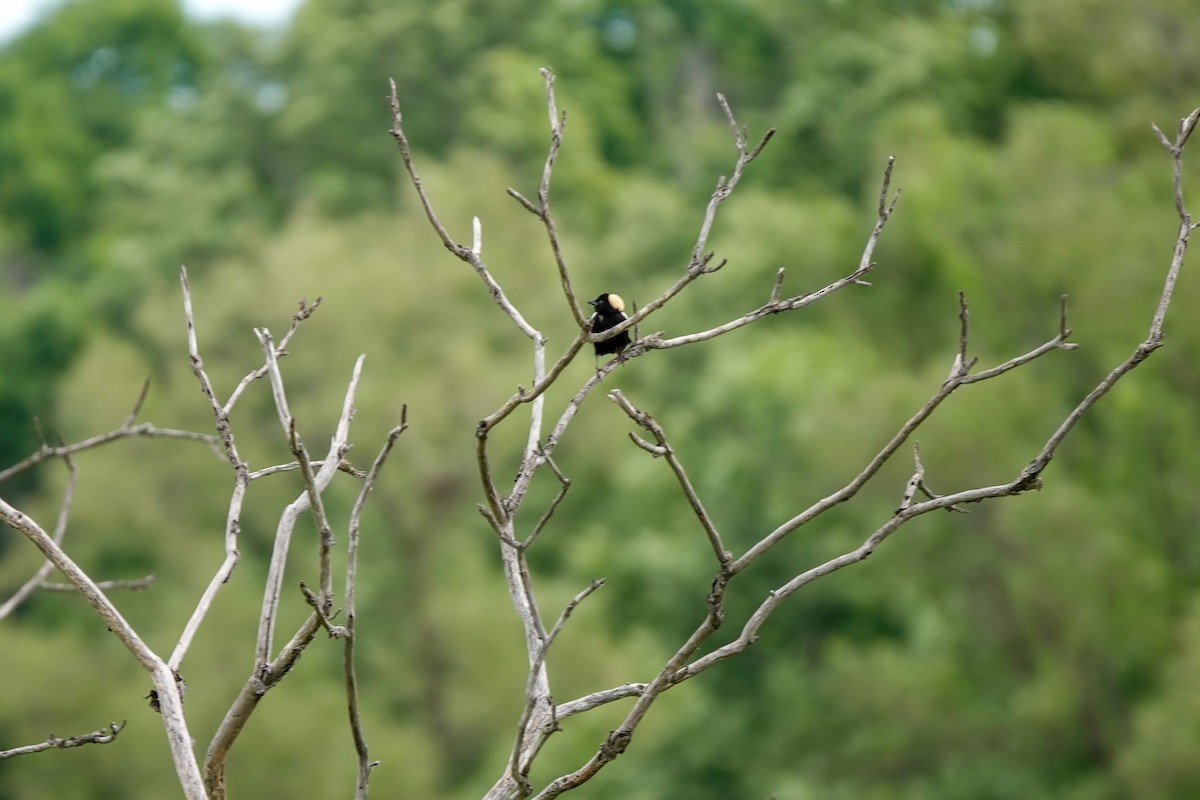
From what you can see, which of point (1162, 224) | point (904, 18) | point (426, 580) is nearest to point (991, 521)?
point (1162, 224)

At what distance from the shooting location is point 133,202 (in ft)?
140

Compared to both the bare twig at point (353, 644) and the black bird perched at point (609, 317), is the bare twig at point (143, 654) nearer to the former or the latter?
the bare twig at point (353, 644)

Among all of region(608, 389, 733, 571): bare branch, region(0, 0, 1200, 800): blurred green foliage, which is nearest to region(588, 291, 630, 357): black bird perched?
region(608, 389, 733, 571): bare branch

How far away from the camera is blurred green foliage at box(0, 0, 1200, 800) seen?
2252 cm

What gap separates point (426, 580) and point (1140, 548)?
1257 cm

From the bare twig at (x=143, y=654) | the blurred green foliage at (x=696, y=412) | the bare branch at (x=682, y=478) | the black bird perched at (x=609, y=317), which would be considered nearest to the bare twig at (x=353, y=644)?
the bare twig at (x=143, y=654)

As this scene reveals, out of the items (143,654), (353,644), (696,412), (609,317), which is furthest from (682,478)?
(696,412)

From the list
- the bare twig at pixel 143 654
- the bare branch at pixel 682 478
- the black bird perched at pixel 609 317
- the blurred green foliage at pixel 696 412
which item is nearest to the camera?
the bare branch at pixel 682 478

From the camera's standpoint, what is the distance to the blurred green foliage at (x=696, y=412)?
22516 millimetres

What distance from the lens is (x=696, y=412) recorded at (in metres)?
29.9

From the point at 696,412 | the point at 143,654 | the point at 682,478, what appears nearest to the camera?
the point at 682,478

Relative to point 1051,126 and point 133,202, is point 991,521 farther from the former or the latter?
point 133,202

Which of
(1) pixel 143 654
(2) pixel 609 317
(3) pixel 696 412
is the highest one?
(3) pixel 696 412

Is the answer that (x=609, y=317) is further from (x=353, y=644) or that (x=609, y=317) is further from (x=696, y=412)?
(x=696, y=412)
